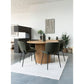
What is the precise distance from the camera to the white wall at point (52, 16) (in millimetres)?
5531

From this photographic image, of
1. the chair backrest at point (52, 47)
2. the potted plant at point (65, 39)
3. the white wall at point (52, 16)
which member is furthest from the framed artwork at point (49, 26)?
the chair backrest at point (52, 47)

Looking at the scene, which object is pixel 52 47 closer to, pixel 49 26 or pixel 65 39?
pixel 65 39

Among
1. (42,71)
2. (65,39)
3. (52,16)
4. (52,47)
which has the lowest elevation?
(42,71)

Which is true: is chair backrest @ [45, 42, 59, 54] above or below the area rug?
above

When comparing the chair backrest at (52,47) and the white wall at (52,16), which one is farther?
the white wall at (52,16)

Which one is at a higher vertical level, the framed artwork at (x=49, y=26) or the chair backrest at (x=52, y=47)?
the framed artwork at (x=49, y=26)

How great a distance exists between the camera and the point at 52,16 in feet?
19.1

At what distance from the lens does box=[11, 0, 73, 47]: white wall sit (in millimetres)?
5531

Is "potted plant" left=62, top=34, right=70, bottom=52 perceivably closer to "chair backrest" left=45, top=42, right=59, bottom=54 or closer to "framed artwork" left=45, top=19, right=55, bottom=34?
"framed artwork" left=45, top=19, right=55, bottom=34

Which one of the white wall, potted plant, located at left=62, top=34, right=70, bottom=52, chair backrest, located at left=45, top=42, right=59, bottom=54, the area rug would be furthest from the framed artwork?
the area rug

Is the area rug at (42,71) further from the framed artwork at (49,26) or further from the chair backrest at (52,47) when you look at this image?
the framed artwork at (49,26)

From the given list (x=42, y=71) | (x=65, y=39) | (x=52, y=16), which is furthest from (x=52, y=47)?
(x=52, y=16)
